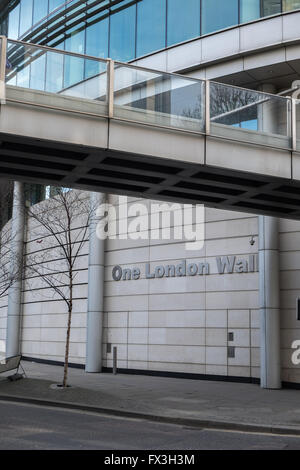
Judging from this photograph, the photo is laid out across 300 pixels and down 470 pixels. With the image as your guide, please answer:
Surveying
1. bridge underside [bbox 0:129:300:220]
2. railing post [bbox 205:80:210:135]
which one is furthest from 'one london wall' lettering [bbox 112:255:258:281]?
railing post [bbox 205:80:210:135]

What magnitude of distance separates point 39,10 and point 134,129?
17.8 metres

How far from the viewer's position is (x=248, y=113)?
13.4 metres

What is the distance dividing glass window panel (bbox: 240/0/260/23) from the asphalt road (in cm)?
1316

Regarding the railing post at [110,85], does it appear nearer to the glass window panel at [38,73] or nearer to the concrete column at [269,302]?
the glass window panel at [38,73]

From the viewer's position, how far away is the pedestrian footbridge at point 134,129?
11383mm

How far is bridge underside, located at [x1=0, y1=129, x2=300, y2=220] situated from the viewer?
11906 millimetres

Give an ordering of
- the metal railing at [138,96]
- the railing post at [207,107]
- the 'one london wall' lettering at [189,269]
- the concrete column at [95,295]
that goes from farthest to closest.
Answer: the concrete column at [95,295] → the 'one london wall' lettering at [189,269] → the railing post at [207,107] → the metal railing at [138,96]

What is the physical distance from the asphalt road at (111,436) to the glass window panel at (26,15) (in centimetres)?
2150

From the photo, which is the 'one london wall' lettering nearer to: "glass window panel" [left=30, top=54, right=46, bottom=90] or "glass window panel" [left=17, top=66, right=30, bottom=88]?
"glass window panel" [left=30, top=54, right=46, bottom=90]

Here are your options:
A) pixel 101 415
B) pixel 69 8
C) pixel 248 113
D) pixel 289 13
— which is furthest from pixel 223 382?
pixel 69 8

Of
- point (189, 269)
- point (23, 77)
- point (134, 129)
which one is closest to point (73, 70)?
point (23, 77)

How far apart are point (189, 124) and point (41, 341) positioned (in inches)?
707

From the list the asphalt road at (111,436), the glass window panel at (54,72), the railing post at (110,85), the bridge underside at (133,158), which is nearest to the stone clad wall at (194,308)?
the bridge underside at (133,158)
